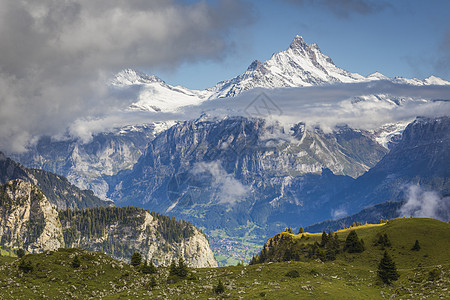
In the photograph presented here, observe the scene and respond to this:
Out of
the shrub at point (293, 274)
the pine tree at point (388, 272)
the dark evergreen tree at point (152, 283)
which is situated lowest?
the dark evergreen tree at point (152, 283)

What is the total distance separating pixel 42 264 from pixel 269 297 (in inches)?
2068

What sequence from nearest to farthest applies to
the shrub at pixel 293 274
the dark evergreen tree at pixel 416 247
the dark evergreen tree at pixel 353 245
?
the shrub at pixel 293 274 → the dark evergreen tree at pixel 416 247 → the dark evergreen tree at pixel 353 245

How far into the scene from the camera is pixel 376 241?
119 m

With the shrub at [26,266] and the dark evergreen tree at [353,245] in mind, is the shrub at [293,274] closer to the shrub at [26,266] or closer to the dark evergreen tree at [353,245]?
the dark evergreen tree at [353,245]

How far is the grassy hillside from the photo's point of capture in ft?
226

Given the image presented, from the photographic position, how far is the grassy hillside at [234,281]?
2707 inches

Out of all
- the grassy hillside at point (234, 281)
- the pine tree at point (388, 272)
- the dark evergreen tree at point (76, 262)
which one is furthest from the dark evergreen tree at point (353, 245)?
the dark evergreen tree at point (76, 262)

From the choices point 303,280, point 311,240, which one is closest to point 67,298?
point 303,280

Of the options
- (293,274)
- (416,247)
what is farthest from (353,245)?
(293,274)

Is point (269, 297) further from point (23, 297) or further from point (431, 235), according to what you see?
point (431, 235)

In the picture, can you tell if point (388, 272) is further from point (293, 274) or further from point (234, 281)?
point (234, 281)

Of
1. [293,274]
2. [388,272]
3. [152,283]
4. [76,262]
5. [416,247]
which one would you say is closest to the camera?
[388,272]

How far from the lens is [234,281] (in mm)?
81312

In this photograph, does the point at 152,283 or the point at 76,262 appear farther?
the point at 76,262
